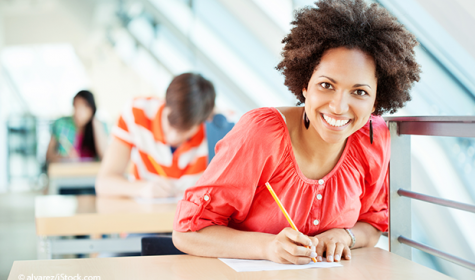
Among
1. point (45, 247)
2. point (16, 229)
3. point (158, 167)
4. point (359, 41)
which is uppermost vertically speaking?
point (359, 41)

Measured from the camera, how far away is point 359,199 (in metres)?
1.35

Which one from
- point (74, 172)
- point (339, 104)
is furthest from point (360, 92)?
point (74, 172)

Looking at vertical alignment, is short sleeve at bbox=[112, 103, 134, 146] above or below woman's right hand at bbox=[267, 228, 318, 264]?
above

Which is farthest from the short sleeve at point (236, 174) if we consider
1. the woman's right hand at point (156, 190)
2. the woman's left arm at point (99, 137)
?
the woman's left arm at point (99, 137)

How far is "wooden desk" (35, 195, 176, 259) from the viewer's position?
5.34 ft

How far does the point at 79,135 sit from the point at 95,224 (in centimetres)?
287

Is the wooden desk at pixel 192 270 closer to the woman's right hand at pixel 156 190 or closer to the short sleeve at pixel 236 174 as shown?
the short sleeve at pixel 236 174

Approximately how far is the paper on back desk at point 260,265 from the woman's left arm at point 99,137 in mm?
3246

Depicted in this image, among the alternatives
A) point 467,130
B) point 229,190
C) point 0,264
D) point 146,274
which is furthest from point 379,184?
point 0,264

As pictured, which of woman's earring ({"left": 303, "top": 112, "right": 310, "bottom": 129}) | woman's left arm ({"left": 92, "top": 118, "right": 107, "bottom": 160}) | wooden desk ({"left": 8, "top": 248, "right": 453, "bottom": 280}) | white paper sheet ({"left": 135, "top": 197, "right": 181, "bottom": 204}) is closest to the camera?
wooden desk ({"left": 8, "top": 248, "right": 453, "bottom": 280})

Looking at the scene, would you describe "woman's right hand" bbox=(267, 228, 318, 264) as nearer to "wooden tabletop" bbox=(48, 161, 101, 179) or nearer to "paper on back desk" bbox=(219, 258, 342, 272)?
"paper on back desk" bbox=(219, 258, 342, 272)

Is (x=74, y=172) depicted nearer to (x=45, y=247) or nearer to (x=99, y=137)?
(x=99, y=137)

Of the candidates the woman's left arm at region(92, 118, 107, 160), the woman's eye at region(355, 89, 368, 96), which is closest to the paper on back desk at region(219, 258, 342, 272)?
the woman's eye at region(355, 89, 368, 96)

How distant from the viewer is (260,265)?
108cm
